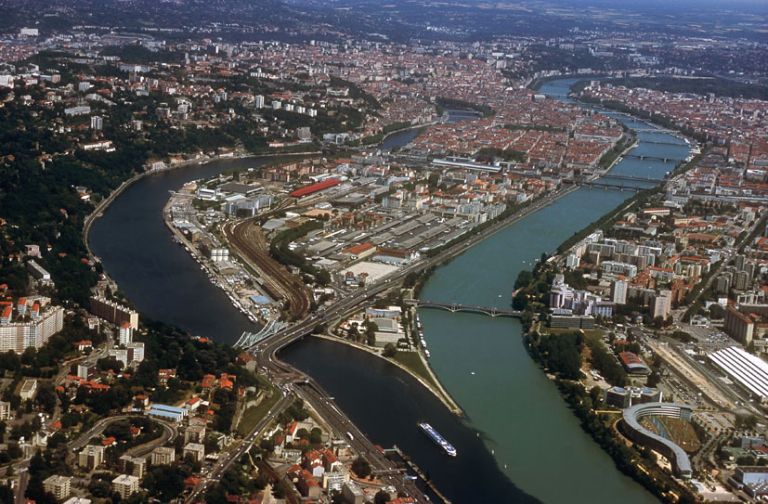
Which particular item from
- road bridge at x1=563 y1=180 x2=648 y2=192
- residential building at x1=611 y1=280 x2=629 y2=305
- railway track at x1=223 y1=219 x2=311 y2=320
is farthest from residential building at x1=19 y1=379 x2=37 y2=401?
road bridge at x1=563 y1=180 x2=648 y2=192

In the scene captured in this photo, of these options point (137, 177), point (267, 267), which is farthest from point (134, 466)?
point (137, 177)

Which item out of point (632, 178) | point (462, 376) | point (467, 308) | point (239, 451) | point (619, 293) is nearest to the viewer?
point (239, 451)

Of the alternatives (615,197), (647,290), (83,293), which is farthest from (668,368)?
(615,197)

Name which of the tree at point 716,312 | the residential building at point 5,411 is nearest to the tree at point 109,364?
the residential building at point 5,411

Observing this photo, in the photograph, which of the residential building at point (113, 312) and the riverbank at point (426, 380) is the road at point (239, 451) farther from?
the residential building at point (113, 312)

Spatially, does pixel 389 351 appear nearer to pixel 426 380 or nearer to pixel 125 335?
pixel 426 380

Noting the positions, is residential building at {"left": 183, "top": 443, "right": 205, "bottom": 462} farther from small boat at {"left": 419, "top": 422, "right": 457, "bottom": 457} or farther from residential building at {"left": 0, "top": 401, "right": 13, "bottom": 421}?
small boat at {"left": 419, "top": 422, "right": 457, "bottom": 457}
